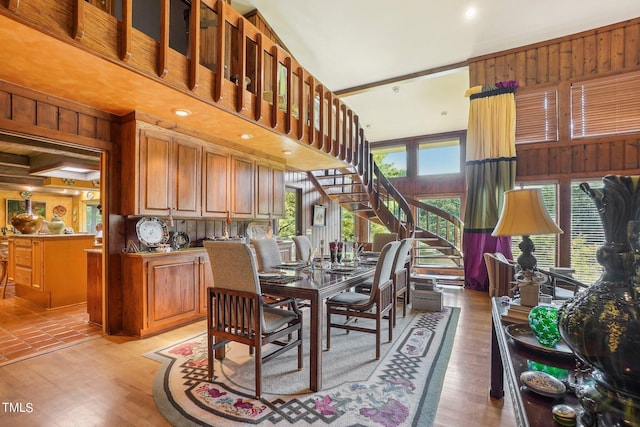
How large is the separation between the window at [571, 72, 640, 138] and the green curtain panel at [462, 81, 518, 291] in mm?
937

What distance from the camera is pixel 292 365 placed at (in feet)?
8.38

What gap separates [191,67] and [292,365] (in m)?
2.71

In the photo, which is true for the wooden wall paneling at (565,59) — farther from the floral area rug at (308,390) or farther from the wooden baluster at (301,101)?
the floral area rug at (308,390)

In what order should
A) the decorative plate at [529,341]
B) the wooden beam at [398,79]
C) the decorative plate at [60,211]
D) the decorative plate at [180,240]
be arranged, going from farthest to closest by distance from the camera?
the decorative plate at [60,211]
the wooden beam at [398,79]
the decorative plate at [180,240]
the decorative plate at [529,341]

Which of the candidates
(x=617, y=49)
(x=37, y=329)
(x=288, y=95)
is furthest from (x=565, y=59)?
(x=37, y=329)

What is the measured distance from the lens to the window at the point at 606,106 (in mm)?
4734

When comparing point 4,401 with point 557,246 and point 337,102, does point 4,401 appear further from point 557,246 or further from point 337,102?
point 557,246

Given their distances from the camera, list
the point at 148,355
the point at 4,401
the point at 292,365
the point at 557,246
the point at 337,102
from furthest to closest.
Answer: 1. the point at 557,246
2. the point at 337,102
3. the point at 148,355
4. the point at 292,365
5. the point at 4,401

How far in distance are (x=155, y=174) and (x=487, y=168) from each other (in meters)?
5.18

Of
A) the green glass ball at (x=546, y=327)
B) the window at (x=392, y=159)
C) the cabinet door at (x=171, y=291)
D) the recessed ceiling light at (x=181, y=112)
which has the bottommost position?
the cabinet door at (x=171, y=291)

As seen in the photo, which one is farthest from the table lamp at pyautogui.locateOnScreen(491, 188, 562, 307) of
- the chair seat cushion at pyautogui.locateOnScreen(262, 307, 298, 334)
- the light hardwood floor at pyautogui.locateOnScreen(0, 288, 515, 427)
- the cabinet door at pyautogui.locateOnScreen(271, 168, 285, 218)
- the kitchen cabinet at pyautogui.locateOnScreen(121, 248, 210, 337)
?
the cabinet door at pyautogui.locateOnScreen(271, 168, 285, 218)

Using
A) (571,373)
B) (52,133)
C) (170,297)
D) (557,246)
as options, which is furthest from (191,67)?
(557,246)

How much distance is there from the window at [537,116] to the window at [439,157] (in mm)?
2518

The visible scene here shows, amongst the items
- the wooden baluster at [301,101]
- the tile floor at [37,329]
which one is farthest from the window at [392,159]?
the tile floor at [37,329]
